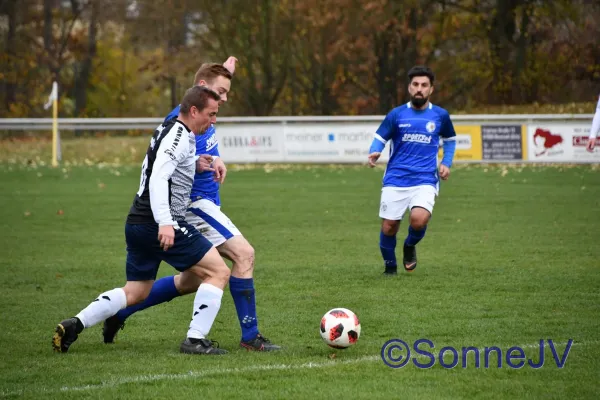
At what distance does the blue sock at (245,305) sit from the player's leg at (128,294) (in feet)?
1.84

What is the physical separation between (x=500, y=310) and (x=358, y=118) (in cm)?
1891

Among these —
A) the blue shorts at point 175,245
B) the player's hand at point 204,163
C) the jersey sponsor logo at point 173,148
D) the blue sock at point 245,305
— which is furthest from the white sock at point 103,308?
the jersey sponsor logo at point 173,148

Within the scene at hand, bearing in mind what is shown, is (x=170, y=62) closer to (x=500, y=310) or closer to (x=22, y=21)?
(x=22, y=21)

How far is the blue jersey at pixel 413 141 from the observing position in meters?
10.4

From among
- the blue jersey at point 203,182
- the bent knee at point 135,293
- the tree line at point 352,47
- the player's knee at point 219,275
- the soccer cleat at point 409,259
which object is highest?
the tree line at point 352,47

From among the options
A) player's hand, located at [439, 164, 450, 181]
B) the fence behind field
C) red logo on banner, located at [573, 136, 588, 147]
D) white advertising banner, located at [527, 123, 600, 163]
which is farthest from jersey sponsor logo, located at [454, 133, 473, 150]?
player's hand, located at [439, 164, 450, 181]

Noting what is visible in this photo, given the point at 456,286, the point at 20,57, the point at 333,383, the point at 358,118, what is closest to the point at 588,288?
the point at 456,286

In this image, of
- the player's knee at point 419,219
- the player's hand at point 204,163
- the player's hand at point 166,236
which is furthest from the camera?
Answer: the player's knee at point 419,219

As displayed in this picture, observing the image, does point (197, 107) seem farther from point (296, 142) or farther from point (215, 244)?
point (296, 142)

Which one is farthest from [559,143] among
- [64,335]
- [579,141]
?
[64,335]

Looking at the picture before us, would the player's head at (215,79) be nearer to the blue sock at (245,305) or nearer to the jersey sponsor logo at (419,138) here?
the blue sock at (245,305)

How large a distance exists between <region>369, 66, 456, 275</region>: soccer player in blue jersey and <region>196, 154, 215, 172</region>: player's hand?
3614 millimetres

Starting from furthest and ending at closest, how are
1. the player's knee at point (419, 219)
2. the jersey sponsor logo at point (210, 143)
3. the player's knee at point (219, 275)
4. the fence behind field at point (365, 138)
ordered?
1. the fence behind field at point (365, 138)
2. the player's knee at point (419, 219)
3. the jersey sponsor logo at point (210, 143)
4. the player's knee at point (219, 275)

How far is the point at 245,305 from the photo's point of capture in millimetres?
6863
